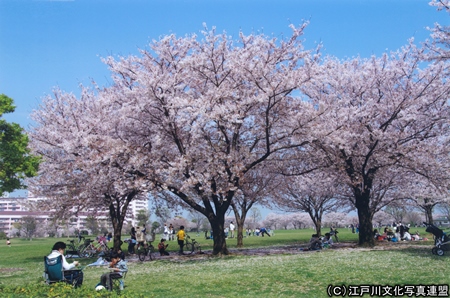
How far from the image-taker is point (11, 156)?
556 inches

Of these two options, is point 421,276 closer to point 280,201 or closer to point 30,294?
point 30,294

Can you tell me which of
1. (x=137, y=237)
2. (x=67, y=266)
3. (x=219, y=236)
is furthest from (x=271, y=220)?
(x=67, y=266)

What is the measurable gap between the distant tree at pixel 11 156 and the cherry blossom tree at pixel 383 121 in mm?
13687

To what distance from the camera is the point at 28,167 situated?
14.5 metres

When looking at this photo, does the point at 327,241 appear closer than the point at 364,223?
No

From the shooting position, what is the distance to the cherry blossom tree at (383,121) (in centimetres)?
2231

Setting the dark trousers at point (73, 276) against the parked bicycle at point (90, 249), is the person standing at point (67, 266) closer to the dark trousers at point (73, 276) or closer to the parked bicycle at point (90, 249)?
the dark trousers at point (73, 276)

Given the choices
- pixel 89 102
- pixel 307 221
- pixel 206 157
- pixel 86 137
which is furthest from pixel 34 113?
pixel 307 221

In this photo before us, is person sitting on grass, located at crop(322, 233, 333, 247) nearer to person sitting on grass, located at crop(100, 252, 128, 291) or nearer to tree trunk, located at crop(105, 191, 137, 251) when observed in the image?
tree trunk, located at crop(105, 191, 137, 251)

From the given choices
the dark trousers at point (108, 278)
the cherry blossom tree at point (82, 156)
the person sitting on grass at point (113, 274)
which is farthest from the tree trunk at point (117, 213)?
the dark trousers at point (108, 278)

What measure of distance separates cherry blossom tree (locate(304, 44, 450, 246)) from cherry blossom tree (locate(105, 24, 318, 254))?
6.69 feet

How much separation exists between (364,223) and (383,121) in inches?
245

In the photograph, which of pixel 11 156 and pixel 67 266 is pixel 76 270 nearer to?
pixel 67 266

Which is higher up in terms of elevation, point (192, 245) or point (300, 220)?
point (300, 220)
